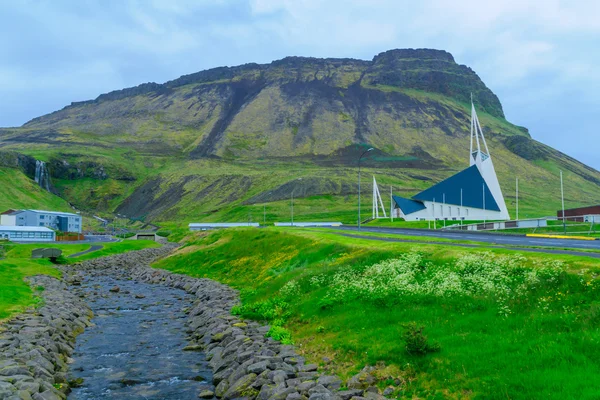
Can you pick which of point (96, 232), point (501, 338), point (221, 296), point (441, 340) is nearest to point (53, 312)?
point (221, 296)

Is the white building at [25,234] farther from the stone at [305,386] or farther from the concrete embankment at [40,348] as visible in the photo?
the stone at [305,386]

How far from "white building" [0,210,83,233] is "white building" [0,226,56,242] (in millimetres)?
27021

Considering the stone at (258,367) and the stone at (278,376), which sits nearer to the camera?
the stone at (278,376)

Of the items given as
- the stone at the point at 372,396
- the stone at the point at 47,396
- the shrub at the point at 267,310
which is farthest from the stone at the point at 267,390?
the shrub at the point at 267,310

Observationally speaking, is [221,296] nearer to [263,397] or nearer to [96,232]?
[263,397]

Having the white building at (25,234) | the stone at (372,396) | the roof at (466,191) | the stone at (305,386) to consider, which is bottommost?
the stone at (305,386)

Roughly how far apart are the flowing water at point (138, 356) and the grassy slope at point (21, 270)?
5085 mm

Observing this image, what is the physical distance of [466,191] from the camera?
122m

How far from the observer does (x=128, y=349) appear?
83.0 feet

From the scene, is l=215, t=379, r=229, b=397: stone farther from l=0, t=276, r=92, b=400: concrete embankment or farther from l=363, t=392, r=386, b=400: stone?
l=363, t=392, r=386, b=400: stone

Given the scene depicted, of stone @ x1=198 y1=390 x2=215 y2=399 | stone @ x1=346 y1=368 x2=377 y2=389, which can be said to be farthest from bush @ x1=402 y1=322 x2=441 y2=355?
stone @ x1=198 y1=390 x2=215 y2=399

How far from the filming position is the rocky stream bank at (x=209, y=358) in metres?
15.7

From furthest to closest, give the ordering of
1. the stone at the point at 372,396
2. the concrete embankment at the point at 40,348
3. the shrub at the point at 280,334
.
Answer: the shrub at the point at 280,334, the concrete embankment at the point at 40,348, the stone at the point at 372,396

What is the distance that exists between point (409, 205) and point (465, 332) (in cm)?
12270
